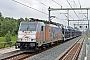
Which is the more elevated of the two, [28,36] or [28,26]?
[28,26]

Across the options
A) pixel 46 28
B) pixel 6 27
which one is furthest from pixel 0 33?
pixel 46 28

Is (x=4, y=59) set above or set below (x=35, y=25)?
below

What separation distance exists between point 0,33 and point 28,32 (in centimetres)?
8001

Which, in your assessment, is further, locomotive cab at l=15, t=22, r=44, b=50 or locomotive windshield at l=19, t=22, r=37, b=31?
locomotive windshield at l=19, t=22, r=37, b=31

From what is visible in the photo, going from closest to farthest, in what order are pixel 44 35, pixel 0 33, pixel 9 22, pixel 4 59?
pixel 4 59
pixel 44 35
pixel 0 33
pixel 9 22

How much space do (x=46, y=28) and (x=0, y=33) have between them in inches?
3040

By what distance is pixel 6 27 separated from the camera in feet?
338

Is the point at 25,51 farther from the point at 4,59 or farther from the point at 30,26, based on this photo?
the point at 4,59

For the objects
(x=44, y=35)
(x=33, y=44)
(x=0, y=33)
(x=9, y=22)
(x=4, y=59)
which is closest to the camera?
(x=4, y=59)

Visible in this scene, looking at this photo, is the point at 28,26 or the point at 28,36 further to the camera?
the point at 28,26

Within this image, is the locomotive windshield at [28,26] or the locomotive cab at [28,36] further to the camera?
the locomotive windshield at [28,26]

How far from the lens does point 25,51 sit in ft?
70.8

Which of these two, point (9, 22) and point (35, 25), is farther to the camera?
point (9, 22)

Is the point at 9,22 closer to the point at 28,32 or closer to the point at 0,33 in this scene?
the point at 0,33
